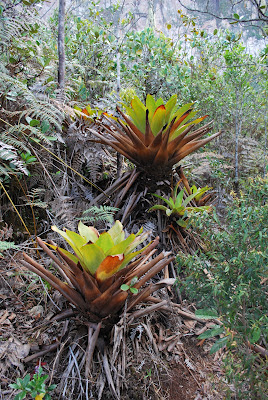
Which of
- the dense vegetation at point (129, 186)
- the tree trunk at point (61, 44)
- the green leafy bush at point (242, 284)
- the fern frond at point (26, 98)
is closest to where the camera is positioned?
the green leafy bush at point (242, 284)

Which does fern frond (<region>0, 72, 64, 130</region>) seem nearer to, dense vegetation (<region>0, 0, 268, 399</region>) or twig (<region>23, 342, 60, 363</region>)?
dense vegetation (<region>0, 0, 268, 399</region>)

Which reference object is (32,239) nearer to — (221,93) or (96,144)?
(96,144)

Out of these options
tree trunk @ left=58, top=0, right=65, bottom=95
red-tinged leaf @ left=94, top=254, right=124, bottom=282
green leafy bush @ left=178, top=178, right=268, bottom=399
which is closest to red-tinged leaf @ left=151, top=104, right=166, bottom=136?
tree trunk @ left=58, top=0, right=65, bottom=95

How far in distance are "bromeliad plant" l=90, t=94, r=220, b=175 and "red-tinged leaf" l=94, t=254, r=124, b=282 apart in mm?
1092

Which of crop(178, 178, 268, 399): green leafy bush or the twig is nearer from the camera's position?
crop(178, 178, 268, 399): green leafy bush

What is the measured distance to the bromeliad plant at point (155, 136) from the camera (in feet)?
7.50

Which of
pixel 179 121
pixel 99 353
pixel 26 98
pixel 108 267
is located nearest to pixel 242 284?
pixel 108 267

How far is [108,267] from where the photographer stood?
143cm

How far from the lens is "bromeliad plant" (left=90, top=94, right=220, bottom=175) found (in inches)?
90.0

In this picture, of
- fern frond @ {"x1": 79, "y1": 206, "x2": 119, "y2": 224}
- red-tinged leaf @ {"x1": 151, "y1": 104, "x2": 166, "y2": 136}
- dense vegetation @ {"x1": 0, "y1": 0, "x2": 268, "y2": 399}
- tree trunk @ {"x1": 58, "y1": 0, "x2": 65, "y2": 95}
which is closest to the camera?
dense vegetation @ {"x1": 0, "y1": 0, "x2": 268, "y2": 399}

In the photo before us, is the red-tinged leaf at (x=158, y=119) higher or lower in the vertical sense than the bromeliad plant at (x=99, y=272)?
higher

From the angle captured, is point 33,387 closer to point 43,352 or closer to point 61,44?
point 43,352

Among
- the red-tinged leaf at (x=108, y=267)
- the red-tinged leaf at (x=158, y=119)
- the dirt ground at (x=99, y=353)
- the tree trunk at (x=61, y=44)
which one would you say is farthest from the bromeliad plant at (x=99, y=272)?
the tree trunk at (x=61, y=44)

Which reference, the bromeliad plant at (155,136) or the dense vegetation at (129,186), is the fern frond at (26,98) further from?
the bromeliad plant at (155,136)
